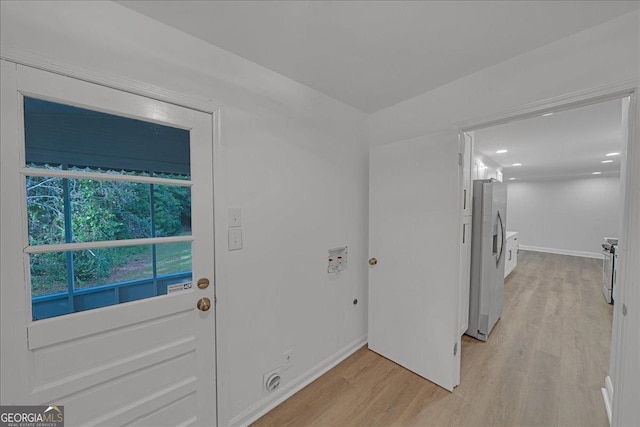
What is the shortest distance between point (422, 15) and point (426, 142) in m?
0.91

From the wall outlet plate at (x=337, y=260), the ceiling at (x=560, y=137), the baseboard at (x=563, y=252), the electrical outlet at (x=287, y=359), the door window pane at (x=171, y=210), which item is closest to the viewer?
the door window pane at (x=171, y=210)

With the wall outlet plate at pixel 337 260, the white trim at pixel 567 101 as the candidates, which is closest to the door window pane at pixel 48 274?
the wall outlet plate at pixel 337 260

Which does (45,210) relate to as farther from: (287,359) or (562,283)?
(562,283)

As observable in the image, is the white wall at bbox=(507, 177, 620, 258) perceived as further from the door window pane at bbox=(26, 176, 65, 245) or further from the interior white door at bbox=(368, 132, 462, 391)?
the door window pane at bbox=(26, 176, 65, 245)

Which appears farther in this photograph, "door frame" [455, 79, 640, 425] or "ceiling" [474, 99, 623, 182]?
"ceiling" [474, 99, 623, 182]

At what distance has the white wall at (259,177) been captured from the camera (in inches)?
41.8

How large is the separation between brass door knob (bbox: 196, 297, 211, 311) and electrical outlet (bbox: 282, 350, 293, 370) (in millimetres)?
782

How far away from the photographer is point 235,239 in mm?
1473

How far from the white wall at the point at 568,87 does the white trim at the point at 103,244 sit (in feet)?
6.33

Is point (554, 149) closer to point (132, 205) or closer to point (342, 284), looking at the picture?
point (342, 284)

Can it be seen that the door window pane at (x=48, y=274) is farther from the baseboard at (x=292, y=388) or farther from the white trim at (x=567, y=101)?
the white trim at (x=567, y=101)

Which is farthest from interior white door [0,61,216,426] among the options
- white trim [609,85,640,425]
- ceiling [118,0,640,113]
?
white trim [609,85,640,425]

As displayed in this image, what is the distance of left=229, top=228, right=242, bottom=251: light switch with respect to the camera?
1.46 m

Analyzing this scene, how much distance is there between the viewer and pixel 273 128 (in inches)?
65.4
